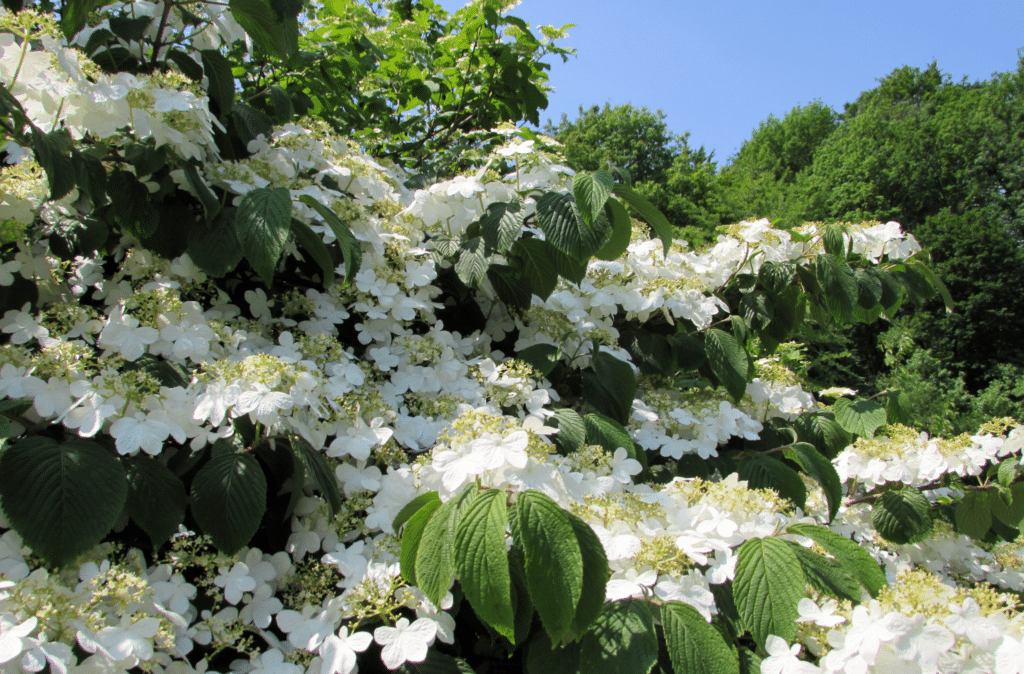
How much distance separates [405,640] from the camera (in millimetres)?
989

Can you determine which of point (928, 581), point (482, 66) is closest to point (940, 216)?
point (482, 66)

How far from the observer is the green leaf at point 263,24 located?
1395 millimetres

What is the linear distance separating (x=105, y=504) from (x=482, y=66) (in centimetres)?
299

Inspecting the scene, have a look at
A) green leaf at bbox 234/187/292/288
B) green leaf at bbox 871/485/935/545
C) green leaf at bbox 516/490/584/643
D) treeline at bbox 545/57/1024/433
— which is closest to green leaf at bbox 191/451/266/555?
green leaf at bbox 234/187/292/288

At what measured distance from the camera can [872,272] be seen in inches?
79.7

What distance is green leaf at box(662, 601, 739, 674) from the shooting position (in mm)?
894

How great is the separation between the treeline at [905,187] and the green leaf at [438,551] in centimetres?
1716

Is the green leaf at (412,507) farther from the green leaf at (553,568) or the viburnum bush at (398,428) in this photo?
the green leaf at (553,568)

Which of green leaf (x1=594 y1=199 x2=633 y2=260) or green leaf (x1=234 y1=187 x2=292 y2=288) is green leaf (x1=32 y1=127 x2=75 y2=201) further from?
green leaf (x1=594 y1=199 x2=633 y2=260)

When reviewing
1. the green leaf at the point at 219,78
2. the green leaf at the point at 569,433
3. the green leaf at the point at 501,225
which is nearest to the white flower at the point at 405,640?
the green leaf at the point at 569,433

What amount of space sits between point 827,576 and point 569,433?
57 cm

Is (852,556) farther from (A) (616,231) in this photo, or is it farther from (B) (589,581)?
(A) (616,231)

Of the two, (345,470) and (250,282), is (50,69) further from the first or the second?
(345,470)

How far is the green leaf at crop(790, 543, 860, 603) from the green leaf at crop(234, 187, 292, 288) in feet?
3.63
